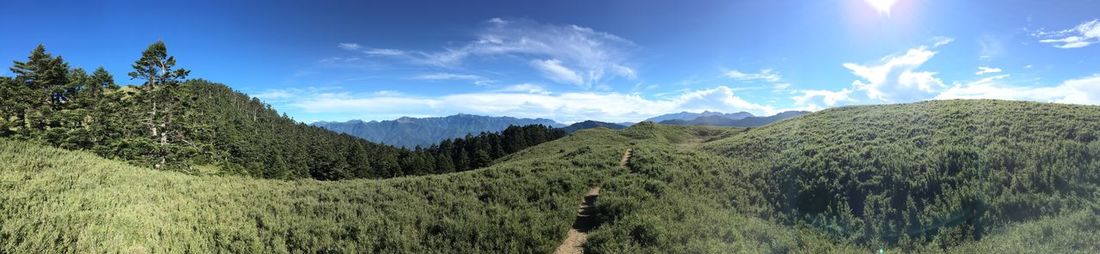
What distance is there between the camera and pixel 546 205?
48.9ft

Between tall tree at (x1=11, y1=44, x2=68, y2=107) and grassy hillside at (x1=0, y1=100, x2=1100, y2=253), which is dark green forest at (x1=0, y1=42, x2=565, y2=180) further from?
grassy hillside at (x1=0, y1=100, x2=1100, y2=253)

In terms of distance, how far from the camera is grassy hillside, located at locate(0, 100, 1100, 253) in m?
9.83

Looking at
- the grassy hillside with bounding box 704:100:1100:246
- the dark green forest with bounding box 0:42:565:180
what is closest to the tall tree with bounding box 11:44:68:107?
the dark green forest with bounding box 0:42:565:180

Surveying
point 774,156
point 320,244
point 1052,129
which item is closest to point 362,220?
point 320,244

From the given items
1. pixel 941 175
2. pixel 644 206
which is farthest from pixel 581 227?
pixel 941 175

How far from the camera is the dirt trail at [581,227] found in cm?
1204

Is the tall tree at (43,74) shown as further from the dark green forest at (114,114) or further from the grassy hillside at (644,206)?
the grassy hillside at (644,206)

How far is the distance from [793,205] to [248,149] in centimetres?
10042

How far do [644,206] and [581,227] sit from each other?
2219 millimetres

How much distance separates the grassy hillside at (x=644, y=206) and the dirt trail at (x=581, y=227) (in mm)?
371

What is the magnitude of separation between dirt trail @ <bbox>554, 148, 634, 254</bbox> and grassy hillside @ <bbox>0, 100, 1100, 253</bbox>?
0.37 meters

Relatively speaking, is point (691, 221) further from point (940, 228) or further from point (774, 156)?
point (774, 156)

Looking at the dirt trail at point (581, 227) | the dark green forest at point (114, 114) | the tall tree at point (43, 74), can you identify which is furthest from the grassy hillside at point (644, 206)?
the tall tree at point (43, 74)

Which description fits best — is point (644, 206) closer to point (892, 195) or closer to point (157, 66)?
point (892, 195)
